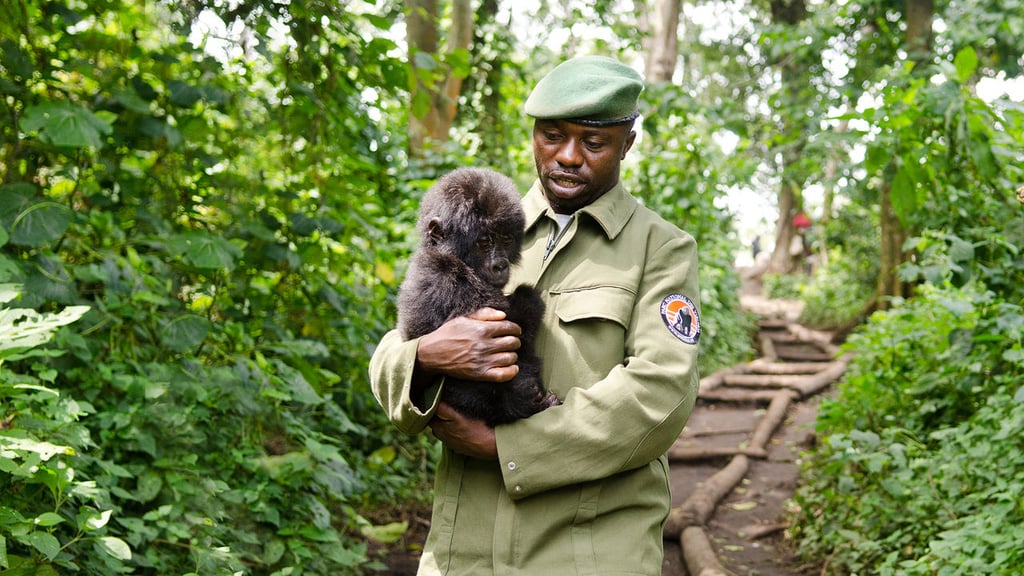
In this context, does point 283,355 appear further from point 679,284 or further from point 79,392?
point 679,284

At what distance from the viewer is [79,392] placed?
12.3 feet

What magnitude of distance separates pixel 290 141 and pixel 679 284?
3.46 metres

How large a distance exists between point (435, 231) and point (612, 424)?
0.71 meters

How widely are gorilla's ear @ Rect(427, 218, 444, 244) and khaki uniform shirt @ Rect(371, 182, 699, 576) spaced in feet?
0.73

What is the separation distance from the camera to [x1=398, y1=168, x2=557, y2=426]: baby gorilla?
213 cm

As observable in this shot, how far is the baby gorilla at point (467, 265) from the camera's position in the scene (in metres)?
2.13

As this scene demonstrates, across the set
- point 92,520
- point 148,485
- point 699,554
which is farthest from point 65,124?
point 699,554

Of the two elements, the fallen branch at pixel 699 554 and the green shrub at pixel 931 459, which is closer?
the green shrub at pixel 931 459

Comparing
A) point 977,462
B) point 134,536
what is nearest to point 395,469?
point 134,536

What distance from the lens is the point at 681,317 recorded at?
2057 millimetres

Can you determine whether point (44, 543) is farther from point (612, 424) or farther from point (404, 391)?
point (612, 424)

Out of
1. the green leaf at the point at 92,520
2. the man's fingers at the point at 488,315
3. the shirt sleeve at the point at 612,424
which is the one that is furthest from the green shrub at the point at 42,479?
the shirt sleeve at the point at 612,424

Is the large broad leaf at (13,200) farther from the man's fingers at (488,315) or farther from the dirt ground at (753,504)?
the dirt ground at (753,504)

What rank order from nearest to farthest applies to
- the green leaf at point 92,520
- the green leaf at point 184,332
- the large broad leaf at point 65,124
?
the green leaf at point 92,520
the large broad leaf at point 65,124
the green leaf at point 184,332
